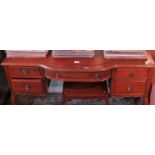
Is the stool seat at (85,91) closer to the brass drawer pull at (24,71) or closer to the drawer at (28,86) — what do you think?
the drawer at (28,86)

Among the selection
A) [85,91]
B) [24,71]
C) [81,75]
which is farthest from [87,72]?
[24,71]

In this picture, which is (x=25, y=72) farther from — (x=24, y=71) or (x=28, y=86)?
(x=28, y=86)

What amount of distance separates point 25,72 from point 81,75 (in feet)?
1.35

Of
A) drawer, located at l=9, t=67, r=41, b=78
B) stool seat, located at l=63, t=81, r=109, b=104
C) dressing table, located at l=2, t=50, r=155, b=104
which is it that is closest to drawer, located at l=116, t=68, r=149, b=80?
dressing table, located at l=2, t=50, r=155, b=104

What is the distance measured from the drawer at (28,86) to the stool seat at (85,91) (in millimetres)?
200

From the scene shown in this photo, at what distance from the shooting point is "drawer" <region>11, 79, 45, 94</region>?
1.58m

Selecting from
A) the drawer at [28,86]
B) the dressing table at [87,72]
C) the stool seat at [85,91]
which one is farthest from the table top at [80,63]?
the stool seat at [85,91]

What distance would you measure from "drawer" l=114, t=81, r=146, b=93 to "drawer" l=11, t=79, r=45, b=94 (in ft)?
1.90

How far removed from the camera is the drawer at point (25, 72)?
1.50m
